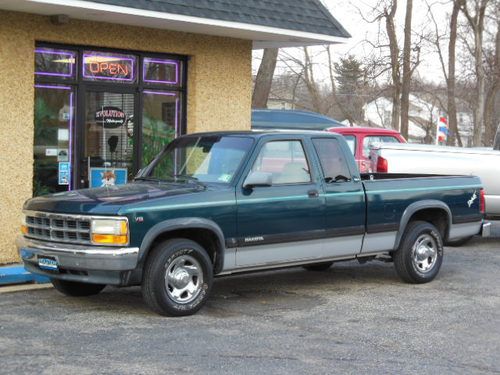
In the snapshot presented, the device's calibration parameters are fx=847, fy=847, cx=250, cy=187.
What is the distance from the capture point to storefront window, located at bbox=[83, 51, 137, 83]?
1173cm

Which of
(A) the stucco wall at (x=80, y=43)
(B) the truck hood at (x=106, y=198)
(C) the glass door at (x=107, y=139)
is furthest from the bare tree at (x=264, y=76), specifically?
(B) the truck hood at (x=106, y=198)

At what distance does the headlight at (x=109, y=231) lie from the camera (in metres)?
7.68

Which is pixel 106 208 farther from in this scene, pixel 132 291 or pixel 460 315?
pixel 460 315

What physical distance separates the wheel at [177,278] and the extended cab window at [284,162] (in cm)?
120

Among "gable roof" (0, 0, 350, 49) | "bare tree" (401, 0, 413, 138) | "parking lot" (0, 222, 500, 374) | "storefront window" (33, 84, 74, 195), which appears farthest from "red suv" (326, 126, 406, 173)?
"bare tree" (401, 0, 413, 138)

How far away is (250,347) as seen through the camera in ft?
22.9

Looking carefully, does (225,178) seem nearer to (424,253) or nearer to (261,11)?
(424,253)

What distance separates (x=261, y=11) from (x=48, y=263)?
18.7 ft

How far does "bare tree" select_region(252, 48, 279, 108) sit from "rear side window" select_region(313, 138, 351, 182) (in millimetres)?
15286

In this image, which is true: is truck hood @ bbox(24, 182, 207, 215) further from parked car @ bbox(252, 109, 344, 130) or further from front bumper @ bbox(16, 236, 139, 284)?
parked car @ bbox(252, 109, 344, 130)

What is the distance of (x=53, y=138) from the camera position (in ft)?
37.7

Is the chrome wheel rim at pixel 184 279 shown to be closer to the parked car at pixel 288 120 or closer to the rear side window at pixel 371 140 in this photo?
the rear side window at pixel 371 140

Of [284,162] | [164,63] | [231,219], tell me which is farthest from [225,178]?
[164,63]

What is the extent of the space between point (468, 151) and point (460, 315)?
20.6 ft
